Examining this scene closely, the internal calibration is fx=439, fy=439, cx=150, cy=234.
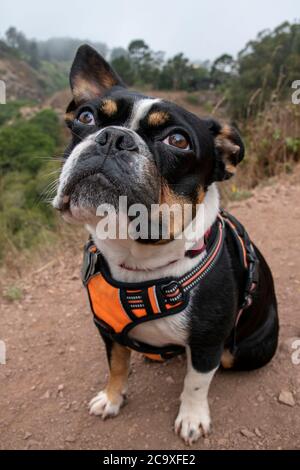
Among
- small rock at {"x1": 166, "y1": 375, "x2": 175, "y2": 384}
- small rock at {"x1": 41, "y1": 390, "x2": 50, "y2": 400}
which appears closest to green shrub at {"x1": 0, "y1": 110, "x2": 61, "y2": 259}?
small rock at {"x1": 41, "y1": 390, "x2": 50, "y2": 400}

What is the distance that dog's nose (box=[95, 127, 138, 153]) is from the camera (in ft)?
6.26

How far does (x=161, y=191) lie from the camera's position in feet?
6.73

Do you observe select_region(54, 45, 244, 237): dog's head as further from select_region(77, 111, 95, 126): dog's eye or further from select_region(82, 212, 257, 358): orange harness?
select_region(82, 212, 257, 358): orange harness

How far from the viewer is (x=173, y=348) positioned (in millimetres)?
2607

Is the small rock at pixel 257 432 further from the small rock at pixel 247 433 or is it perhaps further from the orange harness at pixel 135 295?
the orange harness at pixel 135 295

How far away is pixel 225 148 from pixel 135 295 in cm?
94

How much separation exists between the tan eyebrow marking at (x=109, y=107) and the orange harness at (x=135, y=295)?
0.78 m

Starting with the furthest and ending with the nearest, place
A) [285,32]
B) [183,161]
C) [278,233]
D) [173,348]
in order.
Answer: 1. [285,32]
2. [278,233]
3. [173,348]
4. [183,161]

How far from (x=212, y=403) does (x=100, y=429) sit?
2.48 feet

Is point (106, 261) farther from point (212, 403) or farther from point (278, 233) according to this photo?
point (278, 233)

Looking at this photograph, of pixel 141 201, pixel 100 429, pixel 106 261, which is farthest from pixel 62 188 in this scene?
pixel 100 429

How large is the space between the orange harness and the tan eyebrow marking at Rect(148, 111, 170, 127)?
70cm

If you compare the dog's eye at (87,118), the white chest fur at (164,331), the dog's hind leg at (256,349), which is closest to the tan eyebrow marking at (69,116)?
the dog's eye at (87,118)

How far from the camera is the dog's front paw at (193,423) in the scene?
8.82 ft
